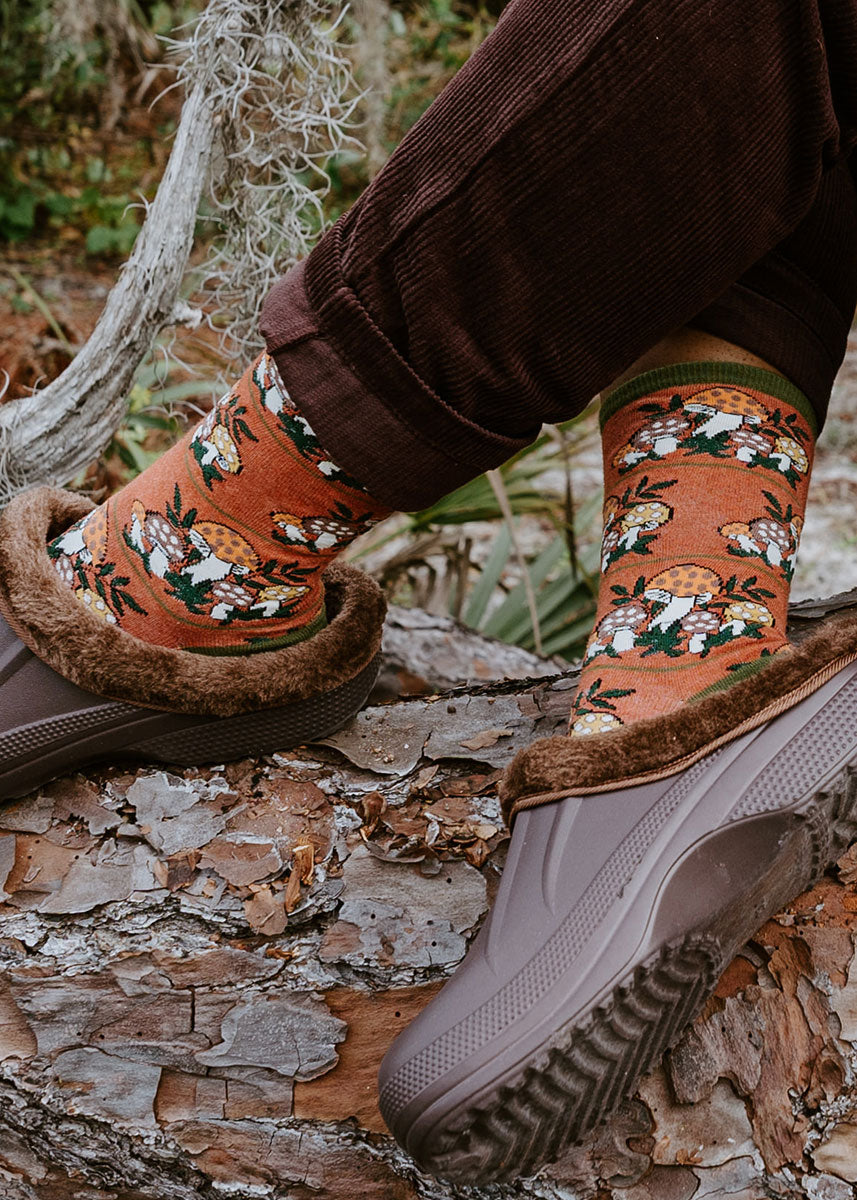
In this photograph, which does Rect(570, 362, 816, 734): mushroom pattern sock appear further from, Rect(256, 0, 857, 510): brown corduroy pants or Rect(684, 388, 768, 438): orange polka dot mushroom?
Rect(256, 0, 857, 510): brown corduroy pants

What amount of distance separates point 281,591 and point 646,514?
304mm

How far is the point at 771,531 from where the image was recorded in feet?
2.54

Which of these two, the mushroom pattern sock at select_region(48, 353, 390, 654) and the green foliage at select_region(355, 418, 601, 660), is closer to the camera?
the mushroom pattern sock at select_region(48, 353, 390, 654)

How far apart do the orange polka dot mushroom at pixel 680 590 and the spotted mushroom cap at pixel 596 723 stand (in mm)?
80

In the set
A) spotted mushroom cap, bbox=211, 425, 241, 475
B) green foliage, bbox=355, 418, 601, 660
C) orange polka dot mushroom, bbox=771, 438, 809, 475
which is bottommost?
green foliage, bbox=355, 418, 601, 660

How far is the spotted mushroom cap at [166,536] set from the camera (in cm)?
78

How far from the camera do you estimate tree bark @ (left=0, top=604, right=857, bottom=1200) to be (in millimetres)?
690


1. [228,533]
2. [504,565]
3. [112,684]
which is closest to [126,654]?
[112,684]

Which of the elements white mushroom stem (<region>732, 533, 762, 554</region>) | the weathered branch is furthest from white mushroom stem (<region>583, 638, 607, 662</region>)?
the weathered branch

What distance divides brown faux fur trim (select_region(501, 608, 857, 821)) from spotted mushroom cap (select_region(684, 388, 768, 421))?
20cm

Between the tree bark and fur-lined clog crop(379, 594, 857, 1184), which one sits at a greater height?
fur-lined clog crop(379, 594, 857, 1184)

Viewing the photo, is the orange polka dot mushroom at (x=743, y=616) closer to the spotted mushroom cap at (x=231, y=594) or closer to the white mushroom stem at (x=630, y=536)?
the white mushroom stem at (x=630, y=536)

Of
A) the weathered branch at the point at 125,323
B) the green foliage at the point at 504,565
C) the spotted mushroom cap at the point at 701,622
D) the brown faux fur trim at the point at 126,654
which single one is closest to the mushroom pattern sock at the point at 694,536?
the spotted mushroom cap at the point at 701,622

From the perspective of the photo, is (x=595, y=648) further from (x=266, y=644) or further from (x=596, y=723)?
(x=266, y=644)
